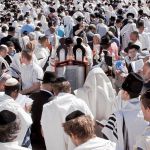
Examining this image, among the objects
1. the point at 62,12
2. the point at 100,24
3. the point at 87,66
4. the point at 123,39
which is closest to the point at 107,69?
the point at 87,66

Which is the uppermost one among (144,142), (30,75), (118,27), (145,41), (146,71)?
(144,142)

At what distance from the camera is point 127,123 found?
4.35 meters

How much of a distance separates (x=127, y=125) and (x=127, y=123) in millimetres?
19

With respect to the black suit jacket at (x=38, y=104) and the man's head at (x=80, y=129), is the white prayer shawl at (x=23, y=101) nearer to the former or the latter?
the black suit jacket at (x=38, y=104)

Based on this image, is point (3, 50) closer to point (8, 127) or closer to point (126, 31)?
point (8, 127)

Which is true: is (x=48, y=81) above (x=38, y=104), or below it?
above

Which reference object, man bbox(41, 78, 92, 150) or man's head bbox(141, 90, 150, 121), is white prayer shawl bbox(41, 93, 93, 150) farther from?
man's head bbox(141, 90, 150, 121)

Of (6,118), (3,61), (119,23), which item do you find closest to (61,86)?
(6,118)

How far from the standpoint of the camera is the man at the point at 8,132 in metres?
3.33

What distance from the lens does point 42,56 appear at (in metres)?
8.81

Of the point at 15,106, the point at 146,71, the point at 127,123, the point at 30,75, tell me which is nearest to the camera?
the point at 127,123

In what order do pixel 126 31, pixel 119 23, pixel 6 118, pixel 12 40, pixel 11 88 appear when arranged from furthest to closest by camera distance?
pixel 119 23 < pixel 126 31 < pixel 12 40 < pixel 11 88 < pixel 6 118

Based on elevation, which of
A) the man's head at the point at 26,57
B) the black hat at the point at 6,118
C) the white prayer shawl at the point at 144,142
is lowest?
the man's head at the point at 26,57

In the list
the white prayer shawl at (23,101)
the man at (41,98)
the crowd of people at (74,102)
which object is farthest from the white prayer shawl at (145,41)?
the white prayer shawl at (23,101)
